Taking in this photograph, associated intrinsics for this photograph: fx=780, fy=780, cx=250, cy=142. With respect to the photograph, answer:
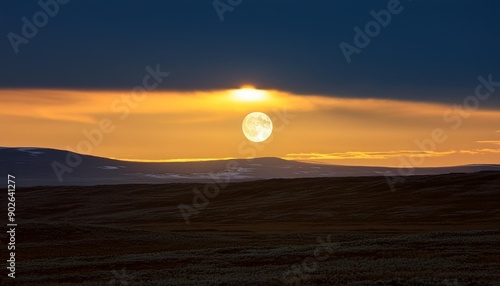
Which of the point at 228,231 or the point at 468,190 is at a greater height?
the point at 468,190

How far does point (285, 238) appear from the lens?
60844 millimetres

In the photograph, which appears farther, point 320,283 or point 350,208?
point 350,208

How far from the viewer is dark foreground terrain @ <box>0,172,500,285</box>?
116ft

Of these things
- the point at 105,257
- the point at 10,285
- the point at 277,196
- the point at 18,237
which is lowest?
the point at 10,285

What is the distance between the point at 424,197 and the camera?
112562mm

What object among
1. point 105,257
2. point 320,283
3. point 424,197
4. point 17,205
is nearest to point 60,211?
point 17,205

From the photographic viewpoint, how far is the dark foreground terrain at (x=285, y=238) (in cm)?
3538

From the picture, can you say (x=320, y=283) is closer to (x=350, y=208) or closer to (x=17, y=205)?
(x=350, y=208)

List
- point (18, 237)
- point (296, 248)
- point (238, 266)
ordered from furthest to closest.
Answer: point (18, 237) < point (296, 248) < point (238, 266)

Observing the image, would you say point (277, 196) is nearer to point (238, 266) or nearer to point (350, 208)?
Answer: point (350, 208)

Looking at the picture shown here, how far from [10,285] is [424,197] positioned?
280 feet

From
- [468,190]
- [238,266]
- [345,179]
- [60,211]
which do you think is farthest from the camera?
[345,179]

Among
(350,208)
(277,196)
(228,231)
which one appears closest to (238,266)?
(228,231)

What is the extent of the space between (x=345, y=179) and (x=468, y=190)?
37503 millimetres
